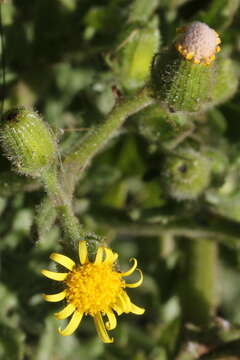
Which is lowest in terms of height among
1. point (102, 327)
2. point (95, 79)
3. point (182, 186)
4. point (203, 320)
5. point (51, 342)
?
point (102, 327)

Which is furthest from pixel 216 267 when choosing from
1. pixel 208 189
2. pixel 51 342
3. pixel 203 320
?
pixel 51 342

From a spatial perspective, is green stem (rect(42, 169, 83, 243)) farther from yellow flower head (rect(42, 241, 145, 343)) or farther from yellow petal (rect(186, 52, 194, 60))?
yellow petal (rect(186, 52, 194, 60))

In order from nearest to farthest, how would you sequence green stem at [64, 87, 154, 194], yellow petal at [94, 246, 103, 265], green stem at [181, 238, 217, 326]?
yellow petal at [94, 246, 103, 265] < green stem at [64, 87, 154, 194] < green stem at [181, 238, 217, 326]

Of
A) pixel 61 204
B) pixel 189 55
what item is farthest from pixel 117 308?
pixel 189 55

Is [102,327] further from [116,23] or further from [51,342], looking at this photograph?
[116,23]

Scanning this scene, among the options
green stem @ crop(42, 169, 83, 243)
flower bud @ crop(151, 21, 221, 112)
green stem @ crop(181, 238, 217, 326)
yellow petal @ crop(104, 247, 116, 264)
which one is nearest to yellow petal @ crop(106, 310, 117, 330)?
yellow petal @ crop(104, 247, 116, 264)

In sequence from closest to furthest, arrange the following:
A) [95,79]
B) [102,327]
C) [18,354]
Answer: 1. [102,327]
2. [18,354]
3. [95,79]

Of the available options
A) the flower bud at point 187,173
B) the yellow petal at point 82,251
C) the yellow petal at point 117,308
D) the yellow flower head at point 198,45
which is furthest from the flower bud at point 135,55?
the yellow petal at point 117,308
